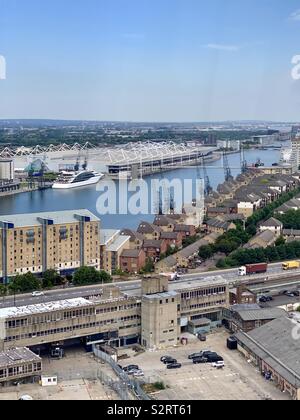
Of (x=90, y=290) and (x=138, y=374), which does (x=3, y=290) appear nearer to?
(x=90, y=290)

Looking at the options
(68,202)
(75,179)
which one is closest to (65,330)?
(68,202)

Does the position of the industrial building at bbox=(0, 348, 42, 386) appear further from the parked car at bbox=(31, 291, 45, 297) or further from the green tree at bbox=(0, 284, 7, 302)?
the green tree at bbox=(0, 284, 7, 302)

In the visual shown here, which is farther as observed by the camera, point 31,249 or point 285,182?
point 285,182

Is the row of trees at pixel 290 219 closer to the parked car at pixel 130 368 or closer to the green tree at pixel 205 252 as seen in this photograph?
the green tree at pixel 205 252

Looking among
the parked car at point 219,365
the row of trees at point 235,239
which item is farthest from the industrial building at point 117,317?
the row of trees at point 235,239

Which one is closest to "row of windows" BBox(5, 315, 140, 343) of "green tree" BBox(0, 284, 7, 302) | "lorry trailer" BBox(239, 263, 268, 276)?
"green tree" BBox(0, 284, 7, 302)

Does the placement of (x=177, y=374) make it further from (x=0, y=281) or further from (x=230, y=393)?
(x=0, y=281)
